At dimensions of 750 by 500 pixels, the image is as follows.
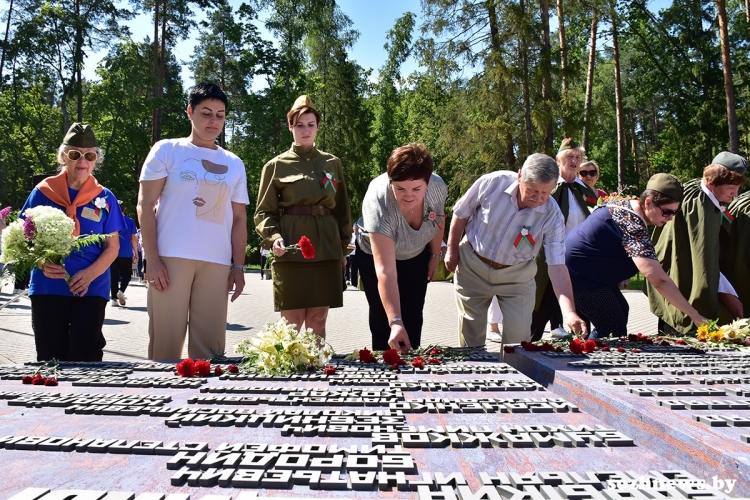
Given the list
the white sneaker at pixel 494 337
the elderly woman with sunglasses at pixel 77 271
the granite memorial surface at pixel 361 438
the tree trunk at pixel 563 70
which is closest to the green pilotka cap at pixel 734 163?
the granite memorial surface at pixel 361 438

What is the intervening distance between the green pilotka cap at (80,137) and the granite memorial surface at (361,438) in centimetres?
162

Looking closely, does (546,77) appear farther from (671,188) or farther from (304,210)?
(304,210)

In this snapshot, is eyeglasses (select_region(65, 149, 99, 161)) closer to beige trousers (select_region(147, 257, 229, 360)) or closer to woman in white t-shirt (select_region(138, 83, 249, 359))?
woman in white t-shirt (select_region(138, 83, 249, 359))

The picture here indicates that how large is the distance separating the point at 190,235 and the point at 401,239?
4.21 ft

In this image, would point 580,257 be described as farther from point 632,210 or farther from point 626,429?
point 626,429

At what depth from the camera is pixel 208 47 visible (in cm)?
3597

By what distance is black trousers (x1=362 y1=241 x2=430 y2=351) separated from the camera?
444cm

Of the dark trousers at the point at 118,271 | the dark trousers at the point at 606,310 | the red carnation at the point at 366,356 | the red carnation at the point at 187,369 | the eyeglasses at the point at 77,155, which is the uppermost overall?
the eyeglasses at the point at 77,155

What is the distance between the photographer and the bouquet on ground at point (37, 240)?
3.49 metres

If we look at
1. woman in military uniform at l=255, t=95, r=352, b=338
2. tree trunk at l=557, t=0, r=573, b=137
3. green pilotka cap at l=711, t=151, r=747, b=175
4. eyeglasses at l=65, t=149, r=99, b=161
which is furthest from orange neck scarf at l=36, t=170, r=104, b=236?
tree trunk at l=557, t=0, r=573, b=137

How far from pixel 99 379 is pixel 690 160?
28.5m

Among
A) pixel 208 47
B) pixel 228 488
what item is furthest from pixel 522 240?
pixel 208 47

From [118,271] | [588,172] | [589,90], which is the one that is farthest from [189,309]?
[589,90]

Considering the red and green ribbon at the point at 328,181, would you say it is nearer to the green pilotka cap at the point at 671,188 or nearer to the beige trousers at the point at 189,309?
the beige trousers at the point at 189,309
